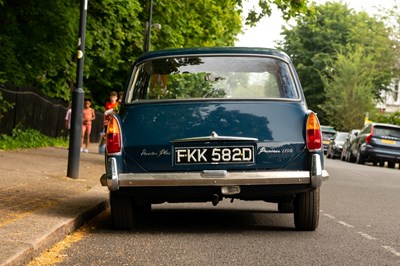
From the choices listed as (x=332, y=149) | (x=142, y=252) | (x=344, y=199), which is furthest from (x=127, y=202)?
(x=332, y=149)

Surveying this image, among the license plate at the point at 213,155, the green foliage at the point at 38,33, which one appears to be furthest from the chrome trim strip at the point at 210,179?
the green foliage at the point at 38,33

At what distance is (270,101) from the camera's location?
9.40 metres

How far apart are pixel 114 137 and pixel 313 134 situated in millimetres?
1926

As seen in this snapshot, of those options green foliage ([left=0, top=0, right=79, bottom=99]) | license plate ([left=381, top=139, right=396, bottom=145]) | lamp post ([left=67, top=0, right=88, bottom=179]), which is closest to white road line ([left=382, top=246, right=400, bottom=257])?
lamp post ([left=67, top=0, right=88, bottom=179])

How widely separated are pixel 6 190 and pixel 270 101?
399 cm

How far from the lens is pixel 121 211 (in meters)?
9.49

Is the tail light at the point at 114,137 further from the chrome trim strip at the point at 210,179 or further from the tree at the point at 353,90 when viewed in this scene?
the tree at the point at 353,90

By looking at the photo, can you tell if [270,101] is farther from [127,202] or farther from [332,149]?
[332,149]

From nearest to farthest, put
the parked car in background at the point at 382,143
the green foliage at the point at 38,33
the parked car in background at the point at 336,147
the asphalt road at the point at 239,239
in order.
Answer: the asphalt road at the point at 239,239 < the green foliage at the point at 38,33 < the parked car in background at the point at 382,143 < the parked car in background at the point at 336,147

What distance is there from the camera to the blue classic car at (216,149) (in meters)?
9.06

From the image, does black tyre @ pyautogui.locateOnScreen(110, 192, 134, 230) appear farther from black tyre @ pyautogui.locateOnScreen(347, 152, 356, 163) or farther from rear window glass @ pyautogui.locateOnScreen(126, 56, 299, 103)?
black tyre @ pyautogui.locateOnScreen(347, 152, 356, 163)

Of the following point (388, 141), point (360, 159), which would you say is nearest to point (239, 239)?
point (388, 141)

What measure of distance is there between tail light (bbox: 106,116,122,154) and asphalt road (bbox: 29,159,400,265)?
A: 826mm

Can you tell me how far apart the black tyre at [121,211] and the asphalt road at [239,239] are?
11 centimetres
